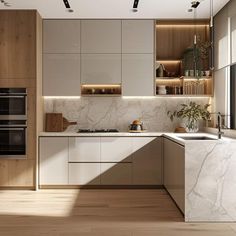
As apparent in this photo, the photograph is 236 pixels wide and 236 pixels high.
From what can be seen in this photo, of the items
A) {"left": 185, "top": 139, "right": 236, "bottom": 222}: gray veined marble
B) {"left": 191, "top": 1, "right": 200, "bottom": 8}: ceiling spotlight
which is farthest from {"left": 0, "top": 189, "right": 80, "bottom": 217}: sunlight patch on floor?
{"left": 191, "top": 1, "right": 200, "bottom": 8}: ceiling spotlight

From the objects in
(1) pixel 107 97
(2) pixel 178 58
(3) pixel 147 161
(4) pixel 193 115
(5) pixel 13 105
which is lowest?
(3) pixel 147 161

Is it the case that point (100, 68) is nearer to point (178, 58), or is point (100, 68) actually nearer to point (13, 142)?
point (178, 58)

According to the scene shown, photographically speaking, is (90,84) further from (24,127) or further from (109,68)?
(24,127)

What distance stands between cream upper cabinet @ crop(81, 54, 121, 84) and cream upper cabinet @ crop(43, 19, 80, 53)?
0.24 meters

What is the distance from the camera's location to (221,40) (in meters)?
5.27

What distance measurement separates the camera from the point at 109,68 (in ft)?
18.7

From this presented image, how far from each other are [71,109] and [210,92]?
217cm

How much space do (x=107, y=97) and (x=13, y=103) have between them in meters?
1.46

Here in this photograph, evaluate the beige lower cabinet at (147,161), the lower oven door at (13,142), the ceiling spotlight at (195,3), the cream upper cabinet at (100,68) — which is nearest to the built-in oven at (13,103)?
Result: the lower oven door at (13,142)

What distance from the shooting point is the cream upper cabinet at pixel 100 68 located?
5.71m

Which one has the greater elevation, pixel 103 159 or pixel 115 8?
pixel 115 8

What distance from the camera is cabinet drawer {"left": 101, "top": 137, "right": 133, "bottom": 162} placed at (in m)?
5.39

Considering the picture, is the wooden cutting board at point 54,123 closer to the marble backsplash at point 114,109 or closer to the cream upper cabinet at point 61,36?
the marble backsplash at point 114,109

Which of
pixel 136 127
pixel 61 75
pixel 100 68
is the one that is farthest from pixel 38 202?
pixel 100 68
